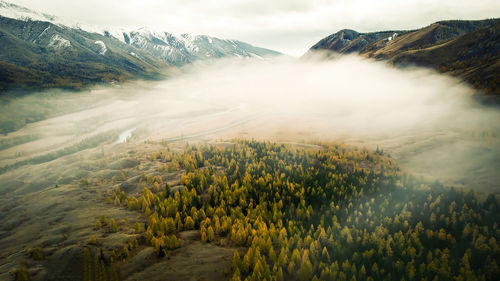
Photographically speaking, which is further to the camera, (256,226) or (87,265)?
(256,226)

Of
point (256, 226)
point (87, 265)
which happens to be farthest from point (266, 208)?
point (87, 265)

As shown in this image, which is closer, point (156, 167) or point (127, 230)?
point (127, 230)

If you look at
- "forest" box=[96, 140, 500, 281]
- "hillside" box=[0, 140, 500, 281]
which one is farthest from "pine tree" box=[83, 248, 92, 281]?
"hillside" box=[0, 140, 500, 281]

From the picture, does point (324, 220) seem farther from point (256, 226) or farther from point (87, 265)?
point (87, 265)

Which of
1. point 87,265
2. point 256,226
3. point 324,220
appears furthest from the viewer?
point 324,220

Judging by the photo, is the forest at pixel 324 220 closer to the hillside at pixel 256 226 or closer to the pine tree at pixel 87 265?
the pine tree at pixel 87 265

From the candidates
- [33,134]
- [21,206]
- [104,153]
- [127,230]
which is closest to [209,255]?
[127,230]

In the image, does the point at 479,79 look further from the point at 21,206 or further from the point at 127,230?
the point at 21,206

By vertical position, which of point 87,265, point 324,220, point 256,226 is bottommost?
point 324,220
